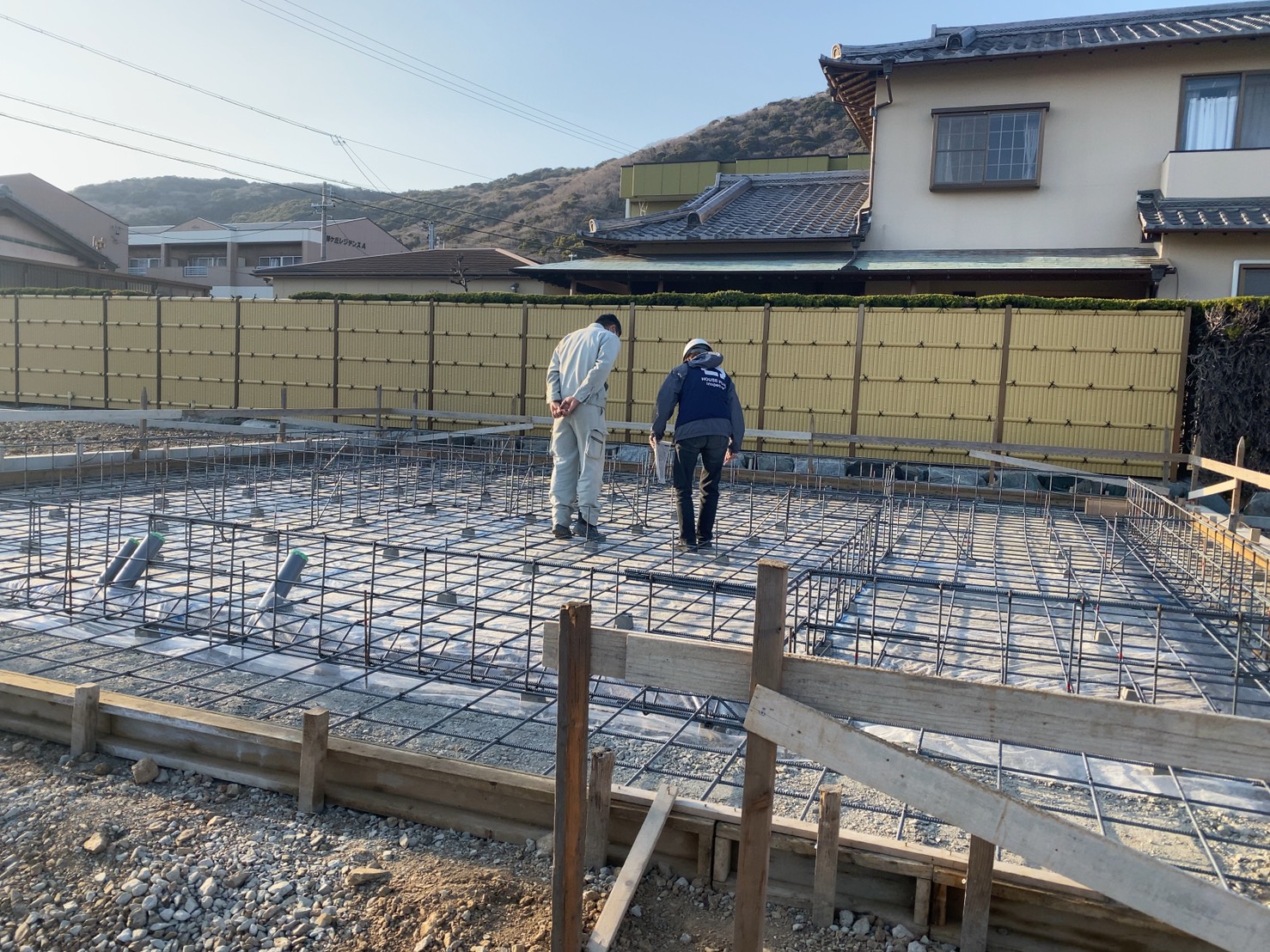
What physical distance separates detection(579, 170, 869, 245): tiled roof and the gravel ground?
1454 cm

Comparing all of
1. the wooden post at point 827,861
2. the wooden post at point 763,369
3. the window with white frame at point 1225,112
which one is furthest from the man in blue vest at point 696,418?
the window with white frame at point 1225,112

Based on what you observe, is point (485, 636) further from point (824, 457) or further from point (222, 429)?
point (824, 457)

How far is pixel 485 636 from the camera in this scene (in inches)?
183

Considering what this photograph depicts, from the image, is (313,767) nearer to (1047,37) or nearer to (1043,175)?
(1043,175)

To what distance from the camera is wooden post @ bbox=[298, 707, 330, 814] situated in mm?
2883

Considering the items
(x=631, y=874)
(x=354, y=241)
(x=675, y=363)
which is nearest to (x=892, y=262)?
(x=675, y=363)

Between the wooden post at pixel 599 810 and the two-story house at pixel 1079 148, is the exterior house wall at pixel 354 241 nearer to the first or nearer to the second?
the two-story house at pixel 1079 148

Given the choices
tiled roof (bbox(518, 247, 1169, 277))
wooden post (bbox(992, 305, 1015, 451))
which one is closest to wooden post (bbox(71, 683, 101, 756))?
wooden post (bbox(992, 305, 1015, 451))

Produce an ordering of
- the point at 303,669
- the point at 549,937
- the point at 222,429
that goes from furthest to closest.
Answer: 1. the point at 222,429
2. the point at 303,669
3. the point at 549,937

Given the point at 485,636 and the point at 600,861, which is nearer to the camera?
the point at 600,861

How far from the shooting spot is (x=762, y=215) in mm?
17859

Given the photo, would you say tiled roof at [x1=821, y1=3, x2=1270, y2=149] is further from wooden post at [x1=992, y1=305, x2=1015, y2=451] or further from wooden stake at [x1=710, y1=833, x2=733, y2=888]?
wooden stake at [x1=710, y1=833, x2=733, y2=888]

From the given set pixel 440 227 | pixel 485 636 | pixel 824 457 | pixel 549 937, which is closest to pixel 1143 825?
pixel 549 937

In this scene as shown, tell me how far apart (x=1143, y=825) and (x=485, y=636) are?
9.44 ft
